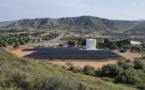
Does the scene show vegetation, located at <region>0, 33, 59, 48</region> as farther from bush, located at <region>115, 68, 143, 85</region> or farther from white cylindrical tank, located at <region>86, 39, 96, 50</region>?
bush, located at <region>115, 68, 143, 85</region>

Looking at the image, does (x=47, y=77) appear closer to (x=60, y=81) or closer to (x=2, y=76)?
(x=60, y=81)

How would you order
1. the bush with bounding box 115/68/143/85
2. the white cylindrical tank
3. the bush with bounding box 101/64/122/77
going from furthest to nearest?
the white cylindrical tank → the bush with bounding box 101/64/122/77 → the bush with bounding box 115/68/143/85

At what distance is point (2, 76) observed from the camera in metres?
10.7

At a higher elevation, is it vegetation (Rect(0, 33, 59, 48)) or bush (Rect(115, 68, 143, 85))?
vegetation (Rect(0, 33, 59, 48))

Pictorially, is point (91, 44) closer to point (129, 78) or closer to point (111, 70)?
point (111, 70)

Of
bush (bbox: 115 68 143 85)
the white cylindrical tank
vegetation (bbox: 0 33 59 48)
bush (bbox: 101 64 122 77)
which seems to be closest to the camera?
bush (bbox: 115 68 143 85)

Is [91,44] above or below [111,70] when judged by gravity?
above

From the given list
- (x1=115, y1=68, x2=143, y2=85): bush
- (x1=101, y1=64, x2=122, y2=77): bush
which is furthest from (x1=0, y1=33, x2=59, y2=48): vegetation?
(x1=115, y1=68, x2=143, y2=85): bush

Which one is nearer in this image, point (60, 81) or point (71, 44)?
point (60, 81)

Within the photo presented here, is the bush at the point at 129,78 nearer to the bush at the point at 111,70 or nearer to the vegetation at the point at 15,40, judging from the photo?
the bush at the point at 111,70

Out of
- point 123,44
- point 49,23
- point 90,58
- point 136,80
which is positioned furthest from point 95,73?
point 49,23

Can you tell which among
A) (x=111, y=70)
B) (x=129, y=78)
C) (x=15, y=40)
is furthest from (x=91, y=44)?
(x=129, y=78)

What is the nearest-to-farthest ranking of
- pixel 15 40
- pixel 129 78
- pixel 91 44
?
1. pixel 129 78
2. pixel 91 44
3. pixel 15 40

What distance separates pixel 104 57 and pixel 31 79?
37843mm
